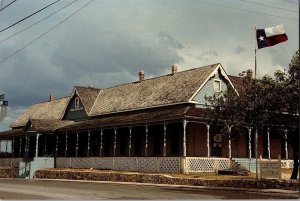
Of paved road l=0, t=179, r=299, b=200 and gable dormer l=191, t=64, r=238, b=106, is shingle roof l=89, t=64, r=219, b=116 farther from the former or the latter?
paved road l=0, t=179, r=299, b=200

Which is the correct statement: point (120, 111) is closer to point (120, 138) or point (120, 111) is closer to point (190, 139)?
point (120, 138)

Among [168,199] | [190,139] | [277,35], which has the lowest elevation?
[168,199]

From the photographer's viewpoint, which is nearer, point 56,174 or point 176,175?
point 176,175

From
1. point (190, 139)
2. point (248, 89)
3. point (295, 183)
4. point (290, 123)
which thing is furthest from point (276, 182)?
point (190, 139)

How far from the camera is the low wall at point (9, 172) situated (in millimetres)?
46103

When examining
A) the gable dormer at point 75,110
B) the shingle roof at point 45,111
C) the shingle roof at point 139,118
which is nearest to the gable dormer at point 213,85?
the shingle roof at point 139,118

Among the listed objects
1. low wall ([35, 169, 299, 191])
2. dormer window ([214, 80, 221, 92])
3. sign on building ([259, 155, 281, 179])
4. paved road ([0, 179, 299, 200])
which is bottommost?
paved road ([0, 179, 299, 200])

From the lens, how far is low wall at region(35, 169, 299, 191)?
957 inches

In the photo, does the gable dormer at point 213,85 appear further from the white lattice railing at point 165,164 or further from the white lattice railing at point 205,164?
the white lattice railing at point 165,164

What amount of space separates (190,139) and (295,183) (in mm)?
13255

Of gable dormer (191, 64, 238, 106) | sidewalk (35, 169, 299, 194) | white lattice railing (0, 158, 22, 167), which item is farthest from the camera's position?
white lattice railing (0, 158, 22, 167)

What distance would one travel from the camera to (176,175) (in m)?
30.5

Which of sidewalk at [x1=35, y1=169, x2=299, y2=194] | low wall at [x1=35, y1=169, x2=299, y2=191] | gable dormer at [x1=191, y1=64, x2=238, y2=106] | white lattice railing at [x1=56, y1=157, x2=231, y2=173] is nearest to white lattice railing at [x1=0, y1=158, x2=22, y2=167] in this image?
low wall at [x1=35, y1=169, x2=299, y2=191]

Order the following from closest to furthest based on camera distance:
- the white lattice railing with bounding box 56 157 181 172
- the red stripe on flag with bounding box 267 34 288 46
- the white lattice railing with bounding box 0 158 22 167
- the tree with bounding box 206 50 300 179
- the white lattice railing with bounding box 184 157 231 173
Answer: the tree with bounding box 206 50 300 179, the red stripe on flag with bounding box 267 34 288 46, the white lattice railing with bounding box 184 157 231 173, the white lattice railing with bounding box 56 157 181 172, the white lattice railing with bounding box 0 158 22 167
